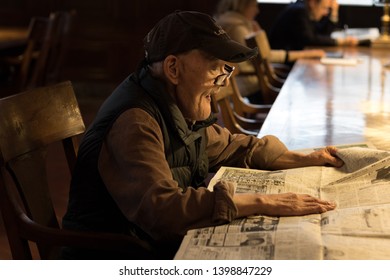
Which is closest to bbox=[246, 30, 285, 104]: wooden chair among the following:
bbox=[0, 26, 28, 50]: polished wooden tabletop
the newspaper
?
bbox=[0, 26, 28, 50]: polished wooden tabletop

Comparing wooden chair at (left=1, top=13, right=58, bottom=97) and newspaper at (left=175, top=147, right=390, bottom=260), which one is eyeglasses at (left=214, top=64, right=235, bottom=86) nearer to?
newspaper at (left=175, top=147, right=390, bottom=260)

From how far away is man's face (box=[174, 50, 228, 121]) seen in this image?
1682 mm

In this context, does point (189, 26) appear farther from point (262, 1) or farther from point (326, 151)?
point (262, 1)

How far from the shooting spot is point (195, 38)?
1652mm

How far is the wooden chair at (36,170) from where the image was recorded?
5.29ft

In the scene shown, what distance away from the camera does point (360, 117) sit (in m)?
2.83

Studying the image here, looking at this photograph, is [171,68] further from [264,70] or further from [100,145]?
[264,70]

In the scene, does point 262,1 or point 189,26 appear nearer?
point 189,26

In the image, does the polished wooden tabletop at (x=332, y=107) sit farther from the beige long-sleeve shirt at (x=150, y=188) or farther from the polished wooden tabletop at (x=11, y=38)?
the polished wooden tabletop at (x=11, y=38)

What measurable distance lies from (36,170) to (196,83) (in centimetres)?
49

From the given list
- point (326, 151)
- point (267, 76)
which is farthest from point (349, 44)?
point (326, 151)

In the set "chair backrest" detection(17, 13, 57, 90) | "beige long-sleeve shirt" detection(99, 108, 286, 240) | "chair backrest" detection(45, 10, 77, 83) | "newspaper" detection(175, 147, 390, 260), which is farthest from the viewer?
"chair backrest" detection(45, 10, 77, 83)

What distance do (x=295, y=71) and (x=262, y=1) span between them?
4.25m

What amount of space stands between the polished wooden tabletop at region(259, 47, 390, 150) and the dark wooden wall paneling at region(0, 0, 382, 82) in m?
3.18
